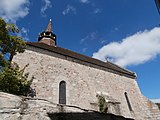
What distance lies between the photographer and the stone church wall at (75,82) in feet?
34.8

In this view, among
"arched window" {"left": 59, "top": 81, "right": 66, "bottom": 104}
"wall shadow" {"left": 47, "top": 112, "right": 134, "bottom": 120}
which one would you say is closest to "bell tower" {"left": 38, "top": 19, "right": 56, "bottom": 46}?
"arched window" {"left": 59, "top": 81, "right": 66, "bottom": 104}

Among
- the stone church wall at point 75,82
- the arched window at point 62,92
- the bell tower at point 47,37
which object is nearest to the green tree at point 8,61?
the stone church wall at point 75,82

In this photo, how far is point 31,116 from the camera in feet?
7.73

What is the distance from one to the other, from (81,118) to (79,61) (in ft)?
35.0

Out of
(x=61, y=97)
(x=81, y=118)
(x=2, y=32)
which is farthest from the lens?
(x=61, y=97)

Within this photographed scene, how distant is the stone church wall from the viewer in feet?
34.8

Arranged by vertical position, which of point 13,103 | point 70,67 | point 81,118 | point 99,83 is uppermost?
point 70,67

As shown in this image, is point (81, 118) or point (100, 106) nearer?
point (81, 118)

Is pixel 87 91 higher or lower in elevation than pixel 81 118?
higher

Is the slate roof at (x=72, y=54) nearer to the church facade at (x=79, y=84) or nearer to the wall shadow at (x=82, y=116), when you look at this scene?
the church facade at (x=79, y=84)

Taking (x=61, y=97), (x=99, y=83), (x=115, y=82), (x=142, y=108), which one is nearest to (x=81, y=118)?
(x=61, y=97)

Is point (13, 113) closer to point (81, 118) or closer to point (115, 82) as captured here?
point (81, 118)

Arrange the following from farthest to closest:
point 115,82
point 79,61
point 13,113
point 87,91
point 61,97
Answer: point 115,82 < point 79,61 < point 87,91 < point 61,97 < point 13,113

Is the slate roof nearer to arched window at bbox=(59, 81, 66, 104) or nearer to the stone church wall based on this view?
the stone church wall
